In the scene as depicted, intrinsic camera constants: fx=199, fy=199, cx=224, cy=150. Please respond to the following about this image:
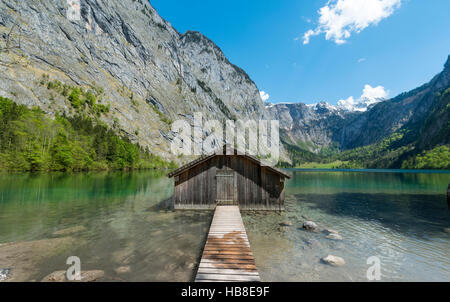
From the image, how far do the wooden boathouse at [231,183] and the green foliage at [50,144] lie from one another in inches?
2365

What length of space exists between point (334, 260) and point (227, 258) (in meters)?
5.12

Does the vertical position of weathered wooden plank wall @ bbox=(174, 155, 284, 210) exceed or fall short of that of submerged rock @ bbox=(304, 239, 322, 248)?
it exceeds it

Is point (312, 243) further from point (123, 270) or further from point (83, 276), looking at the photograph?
point (83, 276)

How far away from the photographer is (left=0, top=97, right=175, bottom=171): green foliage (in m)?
51.3

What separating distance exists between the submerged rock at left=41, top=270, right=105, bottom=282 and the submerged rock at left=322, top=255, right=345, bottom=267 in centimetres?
934

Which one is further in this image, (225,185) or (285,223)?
(225,185)

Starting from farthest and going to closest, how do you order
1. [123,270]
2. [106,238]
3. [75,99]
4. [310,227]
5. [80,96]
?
[80,96]
[75,99]
[310,227]
[106,238]
[123,270]

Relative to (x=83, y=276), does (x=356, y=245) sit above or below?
below

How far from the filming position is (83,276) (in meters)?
7.38

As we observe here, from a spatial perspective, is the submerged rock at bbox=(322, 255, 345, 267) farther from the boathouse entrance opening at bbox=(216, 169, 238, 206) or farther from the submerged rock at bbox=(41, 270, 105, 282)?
the submerged rock at bbox=(41, 270, 105, 282)

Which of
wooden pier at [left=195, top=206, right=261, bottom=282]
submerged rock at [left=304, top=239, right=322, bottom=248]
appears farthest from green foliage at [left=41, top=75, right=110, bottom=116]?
submerged rock at [left=304, top=239, right=322, bottom=248]

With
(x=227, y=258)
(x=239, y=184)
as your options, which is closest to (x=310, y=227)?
(x=239, y=184)
